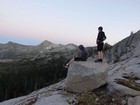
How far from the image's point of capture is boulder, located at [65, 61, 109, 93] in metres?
19.3

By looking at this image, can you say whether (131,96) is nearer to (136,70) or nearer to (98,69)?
(98,69)

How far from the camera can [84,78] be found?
19.3m

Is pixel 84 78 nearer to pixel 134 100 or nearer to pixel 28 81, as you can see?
pixel 134 100

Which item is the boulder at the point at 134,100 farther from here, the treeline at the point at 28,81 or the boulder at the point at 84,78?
the treeline at the point at 28,81

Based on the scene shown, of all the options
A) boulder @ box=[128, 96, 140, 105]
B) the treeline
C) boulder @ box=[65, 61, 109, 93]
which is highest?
boulder @ box=[65, 61, 109, 93]

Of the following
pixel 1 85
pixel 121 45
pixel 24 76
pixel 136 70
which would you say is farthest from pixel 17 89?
pixel 136 70

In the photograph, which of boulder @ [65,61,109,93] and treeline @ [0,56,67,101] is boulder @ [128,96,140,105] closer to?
boulder @ [65,61,109,93]

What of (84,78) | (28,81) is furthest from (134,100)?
(28,81)

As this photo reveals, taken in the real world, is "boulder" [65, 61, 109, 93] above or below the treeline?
above

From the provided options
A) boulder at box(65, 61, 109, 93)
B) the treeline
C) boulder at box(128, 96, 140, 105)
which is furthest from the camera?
the treeline

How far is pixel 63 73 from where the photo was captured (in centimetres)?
13350

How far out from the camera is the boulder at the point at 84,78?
19.3 m

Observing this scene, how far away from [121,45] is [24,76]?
8240 cm

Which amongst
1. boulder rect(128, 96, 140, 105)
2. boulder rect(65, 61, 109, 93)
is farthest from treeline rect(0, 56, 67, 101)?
boulder rect(128, 96, 140, 105)
